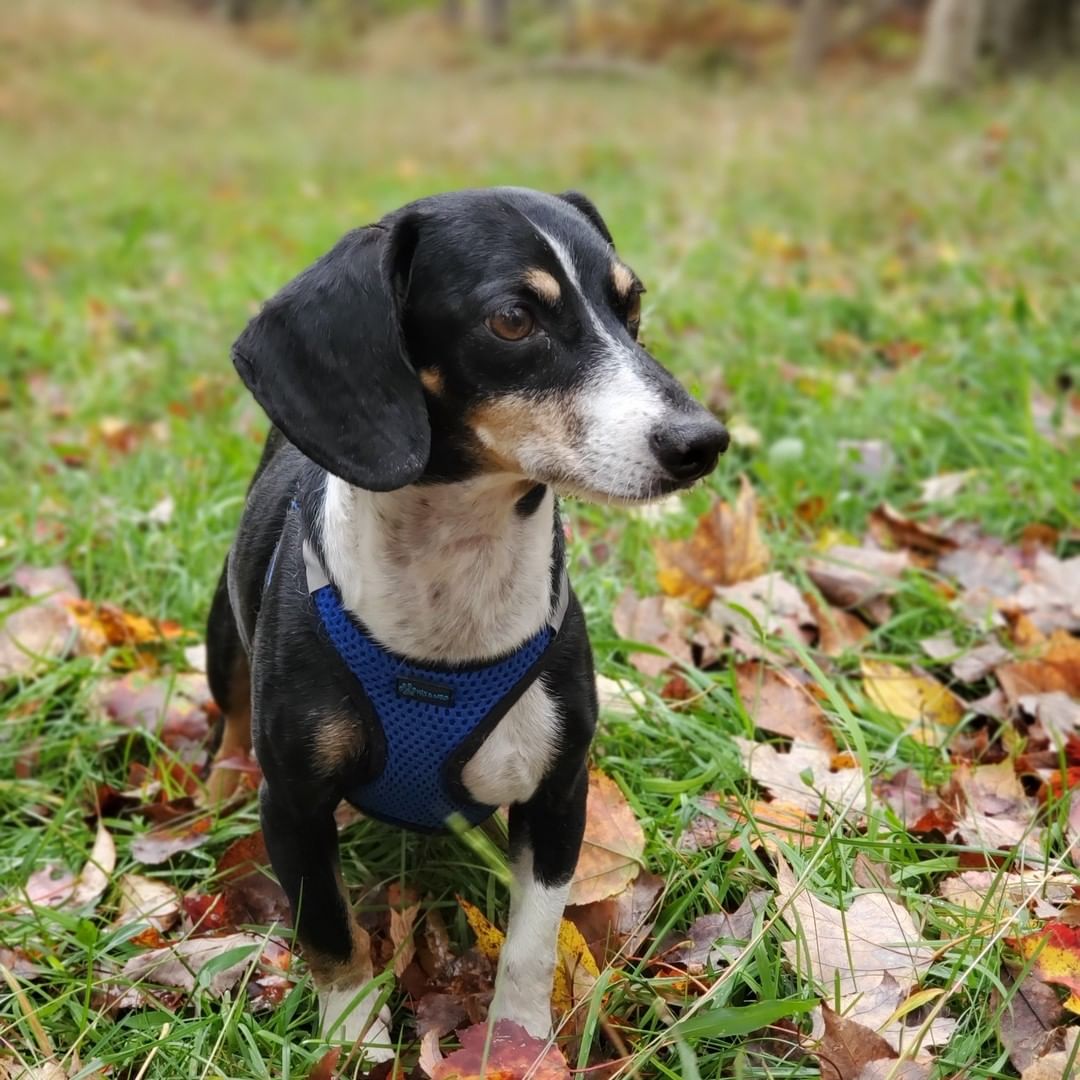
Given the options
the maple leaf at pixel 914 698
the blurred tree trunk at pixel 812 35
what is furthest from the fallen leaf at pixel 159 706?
the blurred tree trunk at pixel 812 35

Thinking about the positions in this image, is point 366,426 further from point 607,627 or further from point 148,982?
point 607,627

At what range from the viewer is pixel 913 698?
8.80 feet

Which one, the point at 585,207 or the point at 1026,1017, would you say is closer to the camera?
the point at 1026,1017

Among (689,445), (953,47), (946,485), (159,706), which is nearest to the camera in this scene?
(689,445)

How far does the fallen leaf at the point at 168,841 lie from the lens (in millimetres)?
2420

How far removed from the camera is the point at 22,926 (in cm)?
216

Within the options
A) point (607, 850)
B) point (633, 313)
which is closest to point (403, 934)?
point (607, 850)

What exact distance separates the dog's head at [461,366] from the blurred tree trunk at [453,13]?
3174 cm

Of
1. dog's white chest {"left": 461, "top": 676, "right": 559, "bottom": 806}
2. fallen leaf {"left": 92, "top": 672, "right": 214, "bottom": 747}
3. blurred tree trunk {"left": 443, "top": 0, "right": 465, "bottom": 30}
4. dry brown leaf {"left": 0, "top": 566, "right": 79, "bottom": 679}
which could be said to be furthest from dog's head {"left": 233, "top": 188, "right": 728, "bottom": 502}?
blurred tree trunk {"left": 443, "top": 0, "right": 465, "bottom": 30}

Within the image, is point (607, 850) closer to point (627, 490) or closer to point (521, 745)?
point (521, 745)

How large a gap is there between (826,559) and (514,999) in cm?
158

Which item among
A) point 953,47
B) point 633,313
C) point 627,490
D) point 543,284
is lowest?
point 953,47

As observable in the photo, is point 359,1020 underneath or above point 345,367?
underneath

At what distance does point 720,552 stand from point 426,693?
4.59ft
